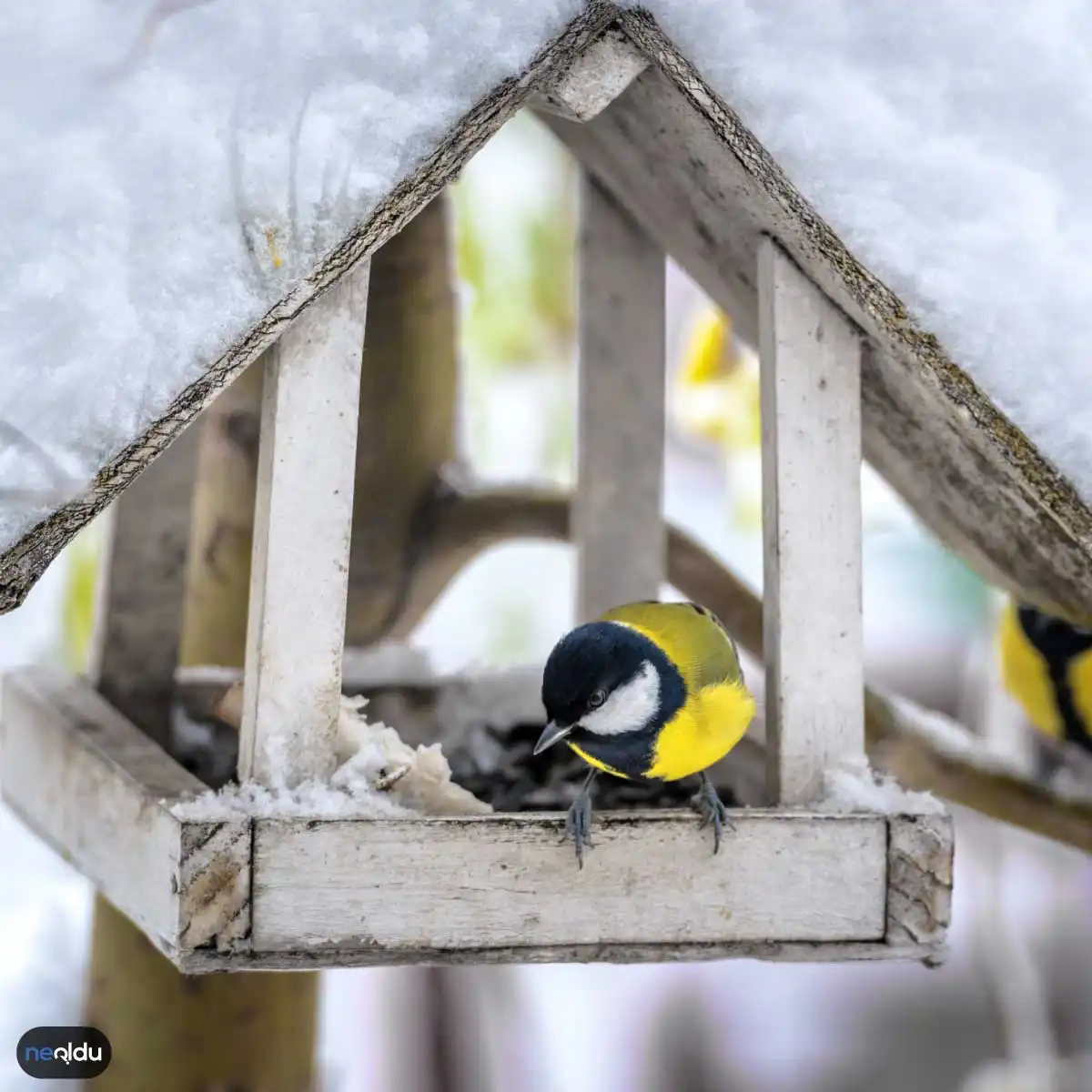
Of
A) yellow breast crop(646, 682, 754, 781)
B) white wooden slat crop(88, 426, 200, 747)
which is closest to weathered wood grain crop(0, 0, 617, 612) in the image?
yellow breast crop(646, 682, 754, 781)

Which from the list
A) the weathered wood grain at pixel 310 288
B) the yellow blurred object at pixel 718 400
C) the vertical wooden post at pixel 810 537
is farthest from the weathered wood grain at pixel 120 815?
the yellow blurred object at pixel 718 400

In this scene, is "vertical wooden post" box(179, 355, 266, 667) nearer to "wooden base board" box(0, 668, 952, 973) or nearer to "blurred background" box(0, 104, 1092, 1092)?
"blurred background" box(0, 104, 1092, 1092)

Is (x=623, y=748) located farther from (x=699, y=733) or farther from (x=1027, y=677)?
(x=1027, y=677)

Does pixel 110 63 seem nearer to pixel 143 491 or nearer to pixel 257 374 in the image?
pixel 143 491

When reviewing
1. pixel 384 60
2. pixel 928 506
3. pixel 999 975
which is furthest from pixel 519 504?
pixel 999 975

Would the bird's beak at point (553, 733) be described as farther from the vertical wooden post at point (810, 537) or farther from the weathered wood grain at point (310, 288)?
the weathered wood grain at point (310, 288)

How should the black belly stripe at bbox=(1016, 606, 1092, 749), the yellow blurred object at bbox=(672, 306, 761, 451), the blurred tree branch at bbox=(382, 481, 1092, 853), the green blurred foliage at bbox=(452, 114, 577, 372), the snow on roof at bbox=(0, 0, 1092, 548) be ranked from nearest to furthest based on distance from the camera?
the snow on roof at bbox=(0, 0, 1092, 548)
the black belly stripe at bbox=(1016, 606, 1092, 749)
the blurred tree branch at bbox=(382, 481, 1092, 853)
the yellow blurred object at bbox=(672, 306, 761, 451)
the green blurred foliage at bbox=(452, 114, 577, 372)

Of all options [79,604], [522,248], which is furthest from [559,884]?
[522,248]

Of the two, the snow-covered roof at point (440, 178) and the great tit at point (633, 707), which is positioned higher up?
the snow-covered roof at point (440, 178)
